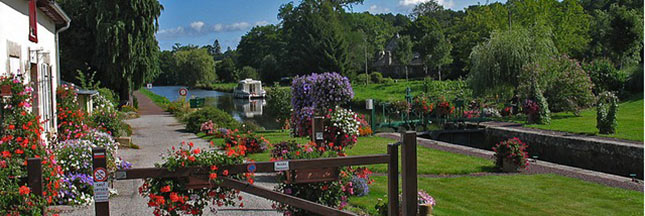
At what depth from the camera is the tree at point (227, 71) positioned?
98312mm

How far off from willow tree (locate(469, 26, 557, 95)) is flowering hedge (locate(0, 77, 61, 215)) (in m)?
22.0

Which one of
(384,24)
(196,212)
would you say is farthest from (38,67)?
(384,24)

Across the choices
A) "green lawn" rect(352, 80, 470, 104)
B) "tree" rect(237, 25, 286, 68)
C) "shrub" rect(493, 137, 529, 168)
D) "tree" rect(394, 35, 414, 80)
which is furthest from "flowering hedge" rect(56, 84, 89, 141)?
"tree" rect(237, 25, 286, 68)

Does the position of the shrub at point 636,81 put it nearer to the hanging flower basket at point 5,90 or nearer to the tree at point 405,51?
the hanging flower basket at point 5,90

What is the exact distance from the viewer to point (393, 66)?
74000 mm

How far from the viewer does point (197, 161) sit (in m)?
4.34

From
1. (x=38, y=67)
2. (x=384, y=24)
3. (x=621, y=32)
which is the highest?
(x=384, y=24)

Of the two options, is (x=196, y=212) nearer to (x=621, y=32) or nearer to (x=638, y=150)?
(x=638, y=150)

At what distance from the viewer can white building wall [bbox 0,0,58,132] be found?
26.7 ft

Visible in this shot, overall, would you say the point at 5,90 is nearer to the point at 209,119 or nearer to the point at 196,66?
the point at 209,119

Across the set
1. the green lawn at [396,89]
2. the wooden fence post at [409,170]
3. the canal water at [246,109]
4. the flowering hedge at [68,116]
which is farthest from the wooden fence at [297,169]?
the green lawn at [396,89]

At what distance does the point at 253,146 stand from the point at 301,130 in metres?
4.99

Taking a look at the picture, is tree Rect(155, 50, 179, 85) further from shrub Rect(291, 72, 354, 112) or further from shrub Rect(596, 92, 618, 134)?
shrub Rect(291, 72, 354, 112)

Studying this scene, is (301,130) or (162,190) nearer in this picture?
(162,190)
